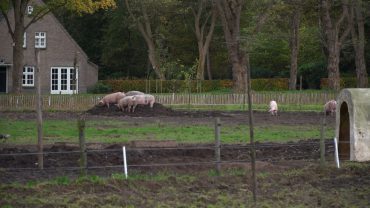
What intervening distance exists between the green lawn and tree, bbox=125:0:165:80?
144 ft

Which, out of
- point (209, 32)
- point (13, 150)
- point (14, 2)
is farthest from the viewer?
point (209, 32)

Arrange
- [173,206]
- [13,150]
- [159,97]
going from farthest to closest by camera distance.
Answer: [159,97], [13,150], [173,206]

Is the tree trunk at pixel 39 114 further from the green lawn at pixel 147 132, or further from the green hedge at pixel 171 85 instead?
the green hedge at pixel 171 85

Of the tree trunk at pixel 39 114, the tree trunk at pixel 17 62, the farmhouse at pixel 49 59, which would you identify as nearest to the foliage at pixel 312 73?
the farmhouse at pixel 49 59

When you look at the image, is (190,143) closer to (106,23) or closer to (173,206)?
(173,206)

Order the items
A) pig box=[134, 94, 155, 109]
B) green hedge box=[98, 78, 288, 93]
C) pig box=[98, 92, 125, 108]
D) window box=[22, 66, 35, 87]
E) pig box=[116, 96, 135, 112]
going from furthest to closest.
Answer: window box=[22, 66, 35, 87] → green hedge box=[98, 78, 288, 93] → pig box=[98, 92, 125, 108] → pig box=[134, 94, 155, 109] → pig box=[116, 96, 135, 112]

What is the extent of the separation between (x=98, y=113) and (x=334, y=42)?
65.0ft

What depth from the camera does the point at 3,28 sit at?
236 feet

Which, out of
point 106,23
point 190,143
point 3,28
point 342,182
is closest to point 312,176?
point 342,182

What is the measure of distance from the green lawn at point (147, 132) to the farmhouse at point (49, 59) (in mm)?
41088

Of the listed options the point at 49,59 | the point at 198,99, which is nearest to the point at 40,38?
the point at 49,59

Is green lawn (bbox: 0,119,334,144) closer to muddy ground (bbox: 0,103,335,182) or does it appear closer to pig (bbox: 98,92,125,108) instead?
Answer: muddy ground (bbox: 0,103,335,182)

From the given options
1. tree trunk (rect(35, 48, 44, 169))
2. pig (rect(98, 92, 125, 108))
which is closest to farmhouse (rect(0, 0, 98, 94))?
pig (rect(98, 92, 125, 108))

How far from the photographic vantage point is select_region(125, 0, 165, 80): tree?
76.3m
